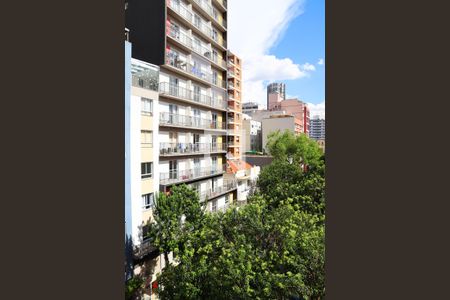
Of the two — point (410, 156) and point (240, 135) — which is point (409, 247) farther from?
point (240, 135)

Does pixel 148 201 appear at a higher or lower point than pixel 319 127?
lower

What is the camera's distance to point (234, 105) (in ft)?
38.8

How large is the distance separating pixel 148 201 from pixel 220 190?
2338mm

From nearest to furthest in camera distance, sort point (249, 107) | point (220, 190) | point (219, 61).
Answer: point (220, 190) < point (219, 61) < point (249, 107)

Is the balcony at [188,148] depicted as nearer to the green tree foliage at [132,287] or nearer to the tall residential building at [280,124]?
the green tree foliage at [132,287]

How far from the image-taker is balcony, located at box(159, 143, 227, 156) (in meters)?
5.42

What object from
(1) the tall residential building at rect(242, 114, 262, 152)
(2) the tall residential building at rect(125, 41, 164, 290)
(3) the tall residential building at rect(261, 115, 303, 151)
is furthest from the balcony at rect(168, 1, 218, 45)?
(1) the tall residential building at rect(242, 114, 262, 152)

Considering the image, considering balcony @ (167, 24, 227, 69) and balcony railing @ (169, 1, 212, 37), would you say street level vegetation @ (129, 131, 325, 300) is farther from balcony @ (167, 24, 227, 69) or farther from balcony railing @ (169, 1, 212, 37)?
balcony railing @ (169, 1, 212, 37)

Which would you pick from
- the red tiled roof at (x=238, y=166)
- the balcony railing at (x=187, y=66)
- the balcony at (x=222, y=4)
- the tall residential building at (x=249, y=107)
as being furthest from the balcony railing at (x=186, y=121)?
the tall residential building at (x=249, y=107)

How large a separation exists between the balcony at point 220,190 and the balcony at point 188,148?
0.89 meters

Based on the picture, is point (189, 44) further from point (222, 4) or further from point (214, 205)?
point (214, 205)

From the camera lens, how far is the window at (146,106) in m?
4.73

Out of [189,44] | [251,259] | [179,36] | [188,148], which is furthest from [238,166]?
[251,259]

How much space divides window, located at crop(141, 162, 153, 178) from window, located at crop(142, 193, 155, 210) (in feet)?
1.12
